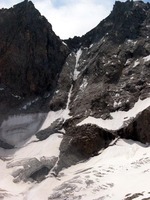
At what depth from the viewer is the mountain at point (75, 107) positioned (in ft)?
178

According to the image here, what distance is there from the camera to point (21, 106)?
8162 cm

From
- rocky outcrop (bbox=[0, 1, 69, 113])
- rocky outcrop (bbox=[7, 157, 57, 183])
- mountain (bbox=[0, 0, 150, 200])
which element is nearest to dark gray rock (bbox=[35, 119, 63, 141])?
mountain (bbox=[0, 0, 150, 200])

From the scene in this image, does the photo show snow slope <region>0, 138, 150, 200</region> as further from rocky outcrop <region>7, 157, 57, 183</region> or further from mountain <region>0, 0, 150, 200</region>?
rocky outcrop <region>7, 157, 57, 183</region>

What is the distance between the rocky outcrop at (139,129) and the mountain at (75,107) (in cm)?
14

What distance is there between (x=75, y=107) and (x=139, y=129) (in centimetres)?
1598

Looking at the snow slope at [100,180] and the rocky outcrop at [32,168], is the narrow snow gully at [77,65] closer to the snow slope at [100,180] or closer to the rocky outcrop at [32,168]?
the rocky outcrop at [32,168]

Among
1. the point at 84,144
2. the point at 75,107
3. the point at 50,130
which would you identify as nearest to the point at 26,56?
the point at 75,107

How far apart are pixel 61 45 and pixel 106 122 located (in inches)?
1201

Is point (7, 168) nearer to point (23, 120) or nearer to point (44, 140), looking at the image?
point (44, 140)

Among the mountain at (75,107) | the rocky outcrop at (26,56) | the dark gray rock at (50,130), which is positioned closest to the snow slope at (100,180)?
the mountain at (75,107)

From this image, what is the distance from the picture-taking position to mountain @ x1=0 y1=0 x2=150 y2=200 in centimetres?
5438

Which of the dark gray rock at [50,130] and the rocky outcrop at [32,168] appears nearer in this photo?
the rocky outcrop at [32,168]

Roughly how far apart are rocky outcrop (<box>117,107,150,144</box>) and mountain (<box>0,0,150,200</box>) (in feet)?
0.46

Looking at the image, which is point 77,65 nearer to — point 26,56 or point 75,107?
point 26,56
